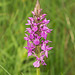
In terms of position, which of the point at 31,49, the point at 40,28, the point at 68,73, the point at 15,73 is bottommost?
the point at 68,73

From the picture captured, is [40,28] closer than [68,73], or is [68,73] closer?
[40,28]

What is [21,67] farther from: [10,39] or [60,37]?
[60,37]

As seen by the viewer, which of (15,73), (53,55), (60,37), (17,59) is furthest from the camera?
(60,37)

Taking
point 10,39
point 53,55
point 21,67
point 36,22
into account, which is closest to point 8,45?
point 10,39

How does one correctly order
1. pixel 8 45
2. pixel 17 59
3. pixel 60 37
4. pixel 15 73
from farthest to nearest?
pixel 60 37 → pixel 8 45 → pixel 17 59 → pixel 15 73

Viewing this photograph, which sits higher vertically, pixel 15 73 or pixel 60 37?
pixel 60 37

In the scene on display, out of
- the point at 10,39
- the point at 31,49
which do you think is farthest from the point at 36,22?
the point at 10,39

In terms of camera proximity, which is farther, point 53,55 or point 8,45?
point 53,55

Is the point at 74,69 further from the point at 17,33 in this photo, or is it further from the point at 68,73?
the point at 17,33

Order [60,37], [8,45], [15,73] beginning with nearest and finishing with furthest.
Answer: [15,73] < [8,45] < [60,37]
